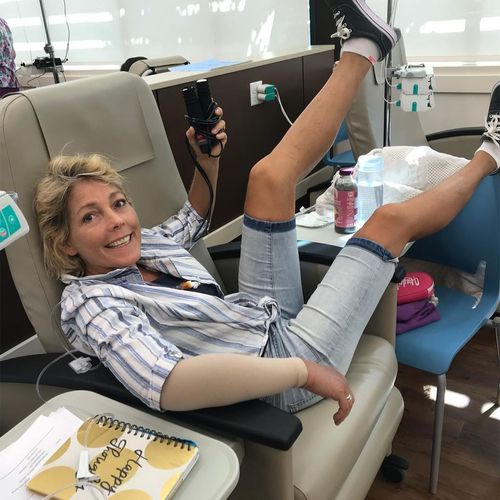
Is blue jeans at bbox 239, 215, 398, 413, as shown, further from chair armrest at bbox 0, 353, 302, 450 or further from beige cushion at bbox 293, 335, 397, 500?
chair armrest at bbox 0, 353, 302, 450

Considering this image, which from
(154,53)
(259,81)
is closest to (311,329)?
(259,81)

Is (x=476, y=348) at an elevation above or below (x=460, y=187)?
below

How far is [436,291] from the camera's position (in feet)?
5.32

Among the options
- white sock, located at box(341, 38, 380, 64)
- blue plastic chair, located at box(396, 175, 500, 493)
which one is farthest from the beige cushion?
white sock, located at box(341, 38, 380, 64)

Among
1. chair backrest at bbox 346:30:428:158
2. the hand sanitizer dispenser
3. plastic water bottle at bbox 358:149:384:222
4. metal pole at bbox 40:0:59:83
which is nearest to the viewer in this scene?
the hand sanitizer dispenser

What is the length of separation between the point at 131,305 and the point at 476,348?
1465 mm

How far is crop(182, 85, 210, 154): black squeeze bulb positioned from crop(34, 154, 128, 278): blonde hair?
0.31 meters

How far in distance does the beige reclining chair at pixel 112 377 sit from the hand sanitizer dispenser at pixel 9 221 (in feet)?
0.85

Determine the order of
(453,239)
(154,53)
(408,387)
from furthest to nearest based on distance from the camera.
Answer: (154,53)
(408,387)
(453,239)

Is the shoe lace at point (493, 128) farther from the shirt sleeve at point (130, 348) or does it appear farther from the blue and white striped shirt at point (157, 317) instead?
the shirt sleeve at point (130, 348)

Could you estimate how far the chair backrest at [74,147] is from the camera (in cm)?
104

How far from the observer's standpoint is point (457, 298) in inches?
61.3

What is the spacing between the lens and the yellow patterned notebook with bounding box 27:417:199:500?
65 cm

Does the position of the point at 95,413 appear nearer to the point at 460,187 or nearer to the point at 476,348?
the point at 460,187
